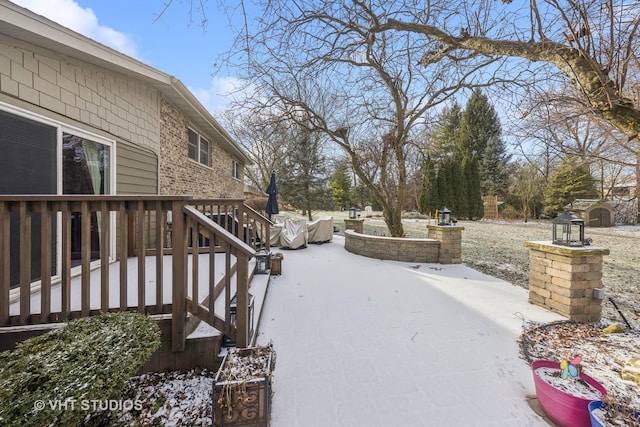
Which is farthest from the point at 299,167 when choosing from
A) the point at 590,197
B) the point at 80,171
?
the point at 590,197

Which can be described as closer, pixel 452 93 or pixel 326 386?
pixel 326 386

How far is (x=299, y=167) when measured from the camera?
65.0ft

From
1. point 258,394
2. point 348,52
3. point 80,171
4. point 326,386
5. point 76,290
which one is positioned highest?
point 348,52

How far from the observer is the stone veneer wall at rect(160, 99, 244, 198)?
20.7 ft

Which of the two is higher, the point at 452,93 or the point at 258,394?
the point at 452,93

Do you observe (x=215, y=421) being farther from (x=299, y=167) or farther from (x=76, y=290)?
(x=299, y=167)

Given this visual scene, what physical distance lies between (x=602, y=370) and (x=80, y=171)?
21.7ft

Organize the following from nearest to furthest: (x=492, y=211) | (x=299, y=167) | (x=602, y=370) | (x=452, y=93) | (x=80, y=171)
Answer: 1. (x=602, y=370)
2. (x=80, y=171)
3. (x=452, y=93)
4. (x=299, y=167)
5. (x=492, y=211)

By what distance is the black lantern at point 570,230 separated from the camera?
387 centimetres

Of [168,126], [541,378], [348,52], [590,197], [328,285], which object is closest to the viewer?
[541,378]

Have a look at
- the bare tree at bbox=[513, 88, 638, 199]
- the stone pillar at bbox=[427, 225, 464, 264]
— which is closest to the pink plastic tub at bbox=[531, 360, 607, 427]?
the bare tree at bbox=[513, 88, 638, 199]

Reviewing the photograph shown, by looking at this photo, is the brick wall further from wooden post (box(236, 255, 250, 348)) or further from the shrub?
wooden post (box(236, 255, 250, 348))

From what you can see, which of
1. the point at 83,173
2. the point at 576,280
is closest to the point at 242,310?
the point at 83,173

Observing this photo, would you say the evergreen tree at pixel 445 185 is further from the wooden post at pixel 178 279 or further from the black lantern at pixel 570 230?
the wooden post at pixel 178 279
